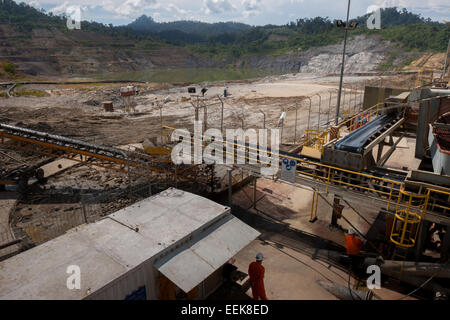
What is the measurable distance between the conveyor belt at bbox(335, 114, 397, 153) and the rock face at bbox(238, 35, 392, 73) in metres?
71.4

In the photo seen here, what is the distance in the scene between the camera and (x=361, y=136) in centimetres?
1198

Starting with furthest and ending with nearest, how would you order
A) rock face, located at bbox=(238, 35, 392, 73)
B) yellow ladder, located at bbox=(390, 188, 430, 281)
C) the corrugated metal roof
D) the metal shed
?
rock face, located at bbox=(238, 35, 392, 73) < yellow ladder, located at bbox=(390, 188, 430, 281) < the corrugated metal roof < the metal shed

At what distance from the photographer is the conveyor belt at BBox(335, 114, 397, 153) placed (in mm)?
10688

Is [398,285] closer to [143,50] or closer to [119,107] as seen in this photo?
[119,107]

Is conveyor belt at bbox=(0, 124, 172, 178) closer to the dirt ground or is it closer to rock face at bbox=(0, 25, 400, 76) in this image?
the dirt ground

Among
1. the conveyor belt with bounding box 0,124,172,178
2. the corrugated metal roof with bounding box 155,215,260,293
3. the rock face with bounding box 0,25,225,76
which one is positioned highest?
the rock face with bounding box 0,25,225,76

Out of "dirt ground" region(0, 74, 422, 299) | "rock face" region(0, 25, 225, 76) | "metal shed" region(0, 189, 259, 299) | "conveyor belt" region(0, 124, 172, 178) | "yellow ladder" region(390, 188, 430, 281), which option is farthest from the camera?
"rock face" region(0, 25, 225, 76)

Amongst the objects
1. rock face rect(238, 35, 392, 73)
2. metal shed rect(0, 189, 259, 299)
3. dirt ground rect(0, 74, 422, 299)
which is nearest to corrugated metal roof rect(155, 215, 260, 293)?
metal shed rect(0, 189, 259, 299)

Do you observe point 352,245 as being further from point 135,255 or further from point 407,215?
point 135,255

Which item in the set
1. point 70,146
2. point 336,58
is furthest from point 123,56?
point 70,146

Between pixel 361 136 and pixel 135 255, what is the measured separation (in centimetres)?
951

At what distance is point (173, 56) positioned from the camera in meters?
112

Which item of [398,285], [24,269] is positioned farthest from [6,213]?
[398,285]

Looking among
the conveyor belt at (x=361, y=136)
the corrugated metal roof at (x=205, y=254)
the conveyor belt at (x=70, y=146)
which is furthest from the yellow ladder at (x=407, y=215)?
the conveyor belt at (x=70, y=146)
